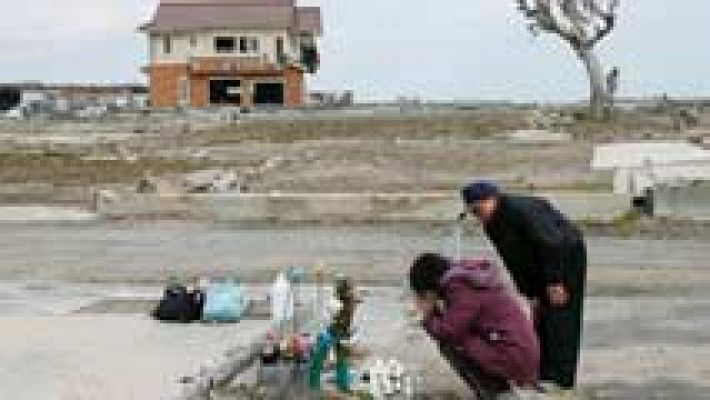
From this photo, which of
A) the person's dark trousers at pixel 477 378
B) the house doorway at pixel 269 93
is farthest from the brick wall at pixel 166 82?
the person's dark trousers at pixel 477 378

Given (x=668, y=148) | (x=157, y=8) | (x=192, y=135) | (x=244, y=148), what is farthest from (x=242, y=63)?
(x=668, y=148)

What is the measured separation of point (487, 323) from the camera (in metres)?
9.65

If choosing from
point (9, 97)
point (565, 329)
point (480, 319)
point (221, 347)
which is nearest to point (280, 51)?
point (9, 97)

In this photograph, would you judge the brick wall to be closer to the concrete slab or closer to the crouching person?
the concrete slab

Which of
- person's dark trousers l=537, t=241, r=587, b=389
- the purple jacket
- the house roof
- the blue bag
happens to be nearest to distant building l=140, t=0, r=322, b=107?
the house roof

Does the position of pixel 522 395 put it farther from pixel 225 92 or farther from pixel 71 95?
pixel 71 95

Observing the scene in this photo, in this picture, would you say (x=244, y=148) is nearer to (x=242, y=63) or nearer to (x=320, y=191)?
(x=320, y=191)

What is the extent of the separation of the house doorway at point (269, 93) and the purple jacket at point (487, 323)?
3391 inches

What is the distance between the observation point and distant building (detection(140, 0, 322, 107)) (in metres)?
93.8

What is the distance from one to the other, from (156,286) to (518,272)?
8283mm

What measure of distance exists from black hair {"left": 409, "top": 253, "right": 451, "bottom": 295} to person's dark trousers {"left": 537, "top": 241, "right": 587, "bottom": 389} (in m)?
0.72

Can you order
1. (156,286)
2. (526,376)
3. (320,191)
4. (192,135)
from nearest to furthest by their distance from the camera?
(526,376) → (156,286) → (320,191) → (192,135)

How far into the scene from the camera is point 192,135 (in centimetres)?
5512

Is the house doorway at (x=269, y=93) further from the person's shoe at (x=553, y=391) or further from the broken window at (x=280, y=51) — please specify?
the person's shoe at (x=553, y=391)
